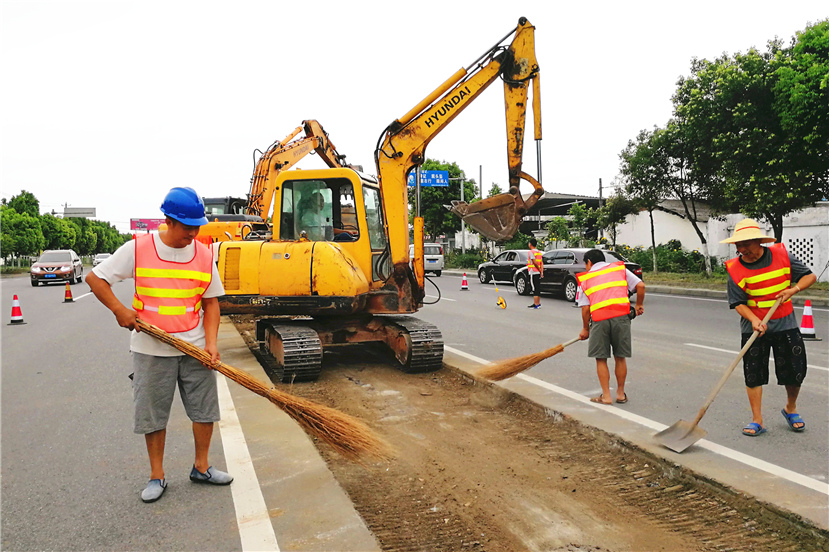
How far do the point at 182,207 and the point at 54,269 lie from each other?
30500mm

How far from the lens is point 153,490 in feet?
12.9

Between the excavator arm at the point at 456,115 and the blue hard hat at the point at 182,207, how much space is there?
4187mm

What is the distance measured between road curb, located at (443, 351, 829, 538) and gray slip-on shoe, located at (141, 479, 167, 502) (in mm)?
3274

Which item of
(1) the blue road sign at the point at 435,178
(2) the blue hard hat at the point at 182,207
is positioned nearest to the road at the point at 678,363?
(2) the blue hard hat at the point at 182,207

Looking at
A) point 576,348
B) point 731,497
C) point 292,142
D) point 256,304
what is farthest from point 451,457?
point 292,142

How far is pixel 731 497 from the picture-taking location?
3803mm

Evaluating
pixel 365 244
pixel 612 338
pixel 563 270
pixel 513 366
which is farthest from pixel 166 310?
pixel 563 270

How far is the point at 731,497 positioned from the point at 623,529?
793mm

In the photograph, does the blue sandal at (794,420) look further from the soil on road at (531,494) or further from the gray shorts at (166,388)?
the gray shorts at (166,388)

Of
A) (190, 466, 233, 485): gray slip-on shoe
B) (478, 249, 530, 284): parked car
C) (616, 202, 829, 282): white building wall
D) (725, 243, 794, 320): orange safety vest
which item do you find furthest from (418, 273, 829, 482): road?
(616, 202, 829, 282): white building wall

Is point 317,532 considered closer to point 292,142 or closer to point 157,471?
point 157,471

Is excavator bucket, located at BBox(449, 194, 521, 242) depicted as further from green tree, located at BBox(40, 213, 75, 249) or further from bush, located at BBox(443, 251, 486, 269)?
green tree, located at BBox(40, 213, 75, 249)

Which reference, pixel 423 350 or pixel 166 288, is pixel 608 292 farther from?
pixel 166 288

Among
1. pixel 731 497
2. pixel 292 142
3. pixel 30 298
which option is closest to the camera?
pixel 731 497
